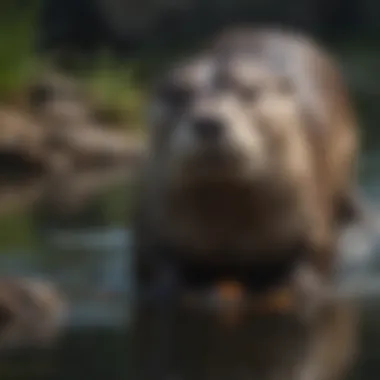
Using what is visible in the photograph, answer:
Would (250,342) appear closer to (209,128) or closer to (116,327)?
(116,327)

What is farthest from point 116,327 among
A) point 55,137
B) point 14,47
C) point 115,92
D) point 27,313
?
point 115,92

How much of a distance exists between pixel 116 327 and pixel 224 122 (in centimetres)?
67

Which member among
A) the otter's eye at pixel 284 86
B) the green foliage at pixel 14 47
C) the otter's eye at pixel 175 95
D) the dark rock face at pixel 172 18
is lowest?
the otter's eye at pixel 175 95

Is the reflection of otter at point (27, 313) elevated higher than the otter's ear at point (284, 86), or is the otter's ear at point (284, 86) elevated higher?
the otter's ear at point (284, 86)

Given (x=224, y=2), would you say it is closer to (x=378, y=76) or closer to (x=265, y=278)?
(x=378, y=76)

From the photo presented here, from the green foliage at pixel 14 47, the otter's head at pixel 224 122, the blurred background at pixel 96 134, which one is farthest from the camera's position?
the green foliage at pixel 14 47

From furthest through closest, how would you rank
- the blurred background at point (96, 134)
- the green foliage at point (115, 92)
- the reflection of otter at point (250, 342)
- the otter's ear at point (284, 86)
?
the green foliage at point (115, 92) → the otter's ear at point (284, 86) → the blurred background at point (96, 134) → the reflection of otter at point (250, 342)

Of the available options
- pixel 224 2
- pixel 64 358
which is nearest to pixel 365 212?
pixel 64 358

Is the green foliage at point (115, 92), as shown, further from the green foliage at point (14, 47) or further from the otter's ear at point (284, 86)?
the otter's ear at point (284, 86)

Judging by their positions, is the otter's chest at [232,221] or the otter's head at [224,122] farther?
the otter's chest at [232,221]

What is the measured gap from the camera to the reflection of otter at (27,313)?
166 inches

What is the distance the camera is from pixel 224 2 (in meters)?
14.0

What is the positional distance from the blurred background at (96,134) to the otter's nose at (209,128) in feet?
1.67

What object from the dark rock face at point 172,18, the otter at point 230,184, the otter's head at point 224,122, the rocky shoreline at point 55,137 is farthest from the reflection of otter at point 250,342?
the dark rock face at point 172,18
